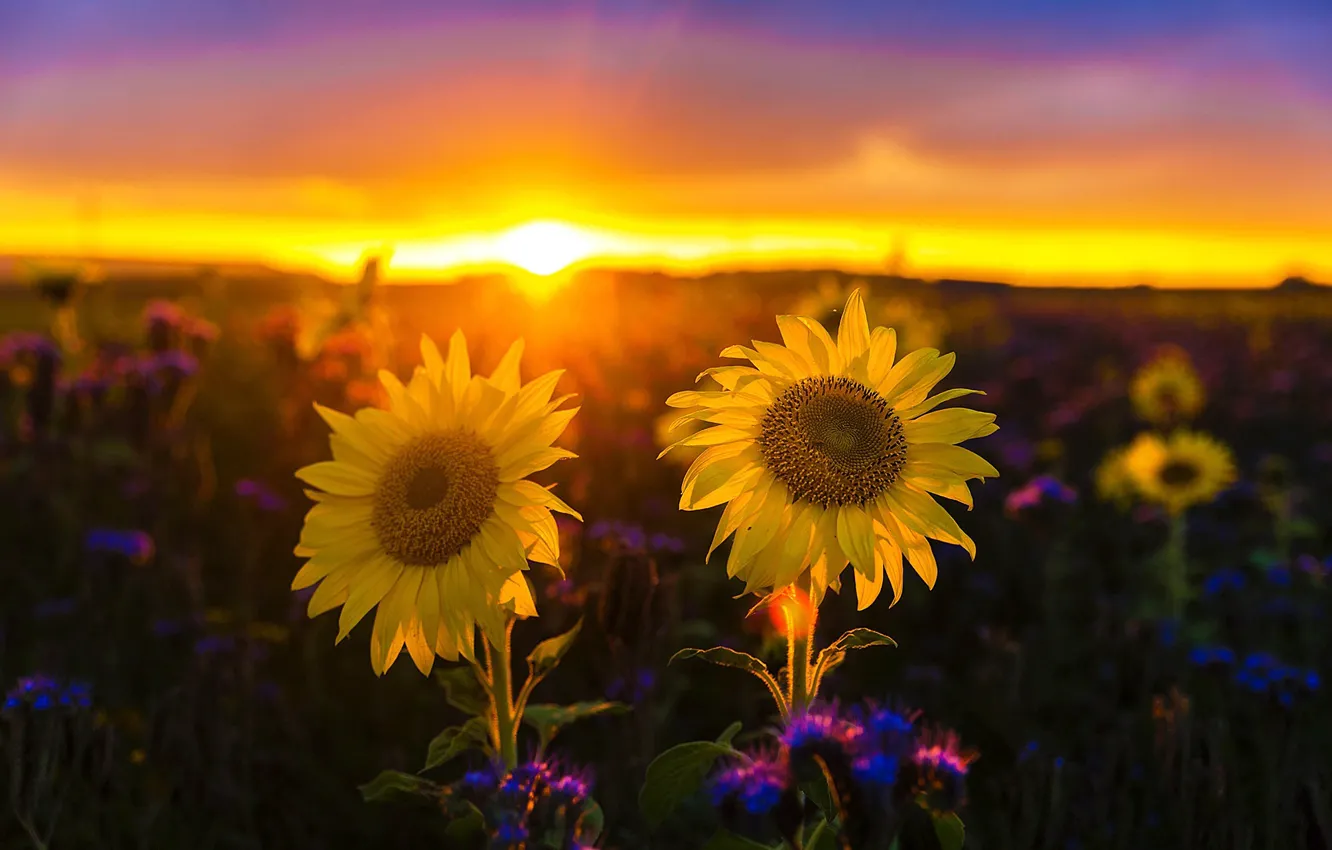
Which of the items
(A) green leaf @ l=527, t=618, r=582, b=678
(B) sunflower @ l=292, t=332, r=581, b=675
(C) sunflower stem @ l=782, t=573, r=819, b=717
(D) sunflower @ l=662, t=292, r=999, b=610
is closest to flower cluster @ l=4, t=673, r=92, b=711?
(B) sunflower @ l=292, t=332, r=581, b=675

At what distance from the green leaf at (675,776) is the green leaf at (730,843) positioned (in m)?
0.11

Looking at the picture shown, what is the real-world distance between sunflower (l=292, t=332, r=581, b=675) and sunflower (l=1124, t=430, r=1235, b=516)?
20.7 ft

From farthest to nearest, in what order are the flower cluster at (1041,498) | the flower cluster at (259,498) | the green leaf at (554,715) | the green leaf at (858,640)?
the flower cluster at (259,498), the flower cluster at (1041,498), the green leaf at (554,715), the green leaf at (858,640)

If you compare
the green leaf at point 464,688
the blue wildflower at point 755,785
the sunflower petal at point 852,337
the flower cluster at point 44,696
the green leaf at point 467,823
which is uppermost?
the sunflower petal at point 852,337

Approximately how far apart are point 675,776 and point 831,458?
2.88ft

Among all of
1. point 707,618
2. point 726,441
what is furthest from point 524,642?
point 726,441

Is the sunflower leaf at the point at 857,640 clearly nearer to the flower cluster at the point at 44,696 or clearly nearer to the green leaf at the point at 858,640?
the green leaf at the point at 858,640

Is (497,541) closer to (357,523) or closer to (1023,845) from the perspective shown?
(357,523)

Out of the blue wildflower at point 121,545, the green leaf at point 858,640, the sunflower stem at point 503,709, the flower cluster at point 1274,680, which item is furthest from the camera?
the blue wildflower at point 121,545

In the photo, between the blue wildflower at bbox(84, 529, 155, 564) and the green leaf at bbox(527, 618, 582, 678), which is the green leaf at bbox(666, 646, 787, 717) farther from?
the blue wildflower at bbox(84, 529, 155, 564)

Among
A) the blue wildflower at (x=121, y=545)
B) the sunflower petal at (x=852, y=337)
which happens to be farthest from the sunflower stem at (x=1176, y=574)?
the blue wildflower at (x=121, y=545)

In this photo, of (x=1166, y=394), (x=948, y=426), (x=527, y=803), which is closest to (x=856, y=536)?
(x=948, y=426)

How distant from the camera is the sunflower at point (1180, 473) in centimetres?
719

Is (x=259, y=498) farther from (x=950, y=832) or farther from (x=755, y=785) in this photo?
(x=950, y=832)
